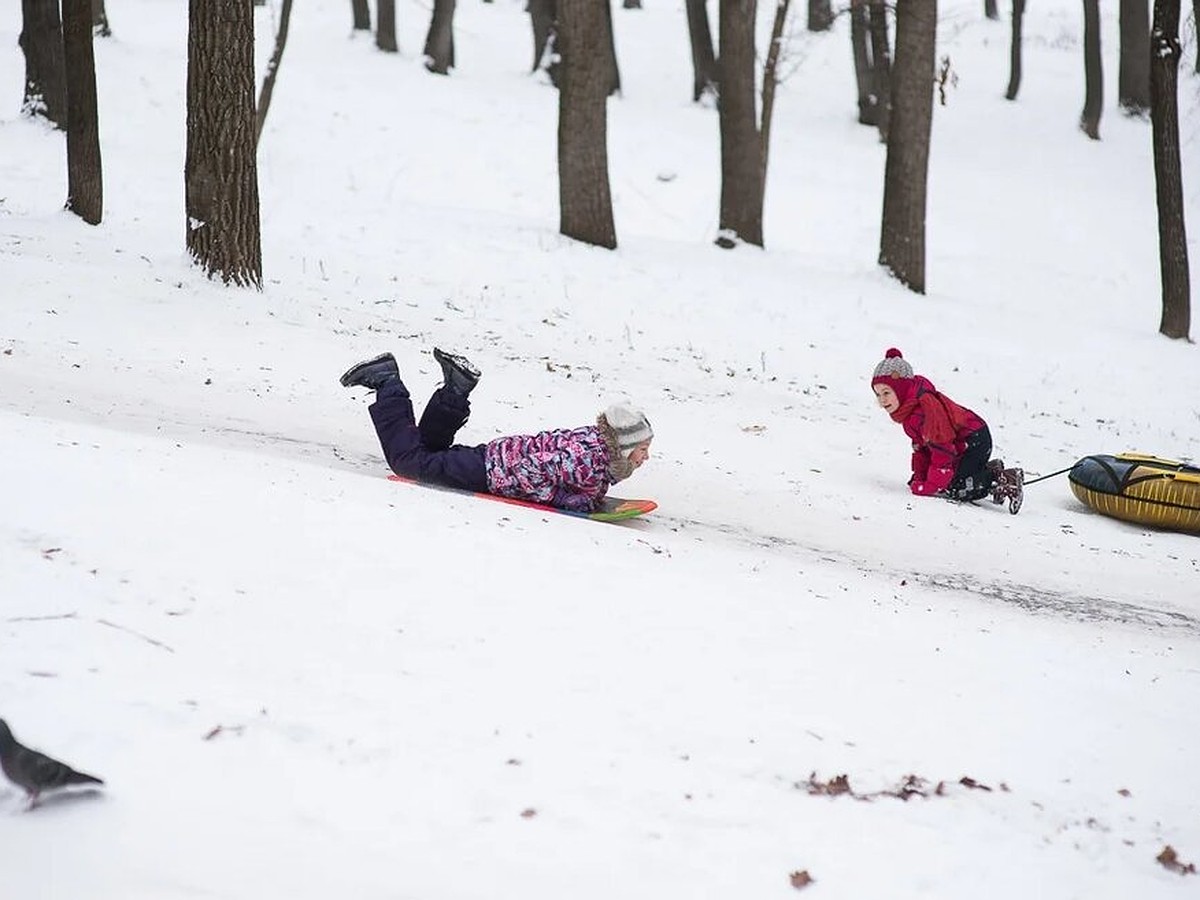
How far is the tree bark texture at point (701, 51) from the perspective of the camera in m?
27.6

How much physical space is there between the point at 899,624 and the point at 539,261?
9688mm

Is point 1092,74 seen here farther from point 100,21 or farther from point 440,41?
point 100,21

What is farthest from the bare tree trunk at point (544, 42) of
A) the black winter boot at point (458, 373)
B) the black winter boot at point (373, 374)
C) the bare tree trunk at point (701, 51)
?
the black winter boot at point (458, 373)

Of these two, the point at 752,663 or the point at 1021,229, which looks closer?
the point at 752,663

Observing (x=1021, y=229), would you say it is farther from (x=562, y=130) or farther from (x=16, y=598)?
(x=16, y=598)

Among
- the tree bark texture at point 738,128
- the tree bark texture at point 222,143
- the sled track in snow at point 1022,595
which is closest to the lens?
the sled track in snow at point 1022,595

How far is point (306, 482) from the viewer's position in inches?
233

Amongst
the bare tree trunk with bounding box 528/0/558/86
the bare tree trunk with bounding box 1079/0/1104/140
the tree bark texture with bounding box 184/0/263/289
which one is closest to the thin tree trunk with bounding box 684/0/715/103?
the bare tree trunk with bounding box 528/0/558/86

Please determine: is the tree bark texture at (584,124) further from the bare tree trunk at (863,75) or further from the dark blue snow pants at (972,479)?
the bare tree trunk at (863,75)

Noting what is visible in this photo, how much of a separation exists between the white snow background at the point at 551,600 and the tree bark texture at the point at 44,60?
2239 mm

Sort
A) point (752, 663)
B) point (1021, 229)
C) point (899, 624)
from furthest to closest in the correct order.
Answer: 1. point (1021, 229)
2. point (899, 624)
3. point (752, 663)

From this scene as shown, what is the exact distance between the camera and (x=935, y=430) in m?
8.95

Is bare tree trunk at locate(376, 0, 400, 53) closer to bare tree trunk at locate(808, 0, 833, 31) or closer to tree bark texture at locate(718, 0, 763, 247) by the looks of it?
bare tree trunk at locate(808, 0, 833, 31)

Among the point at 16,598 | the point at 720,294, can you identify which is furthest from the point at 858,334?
the point at 16,598
